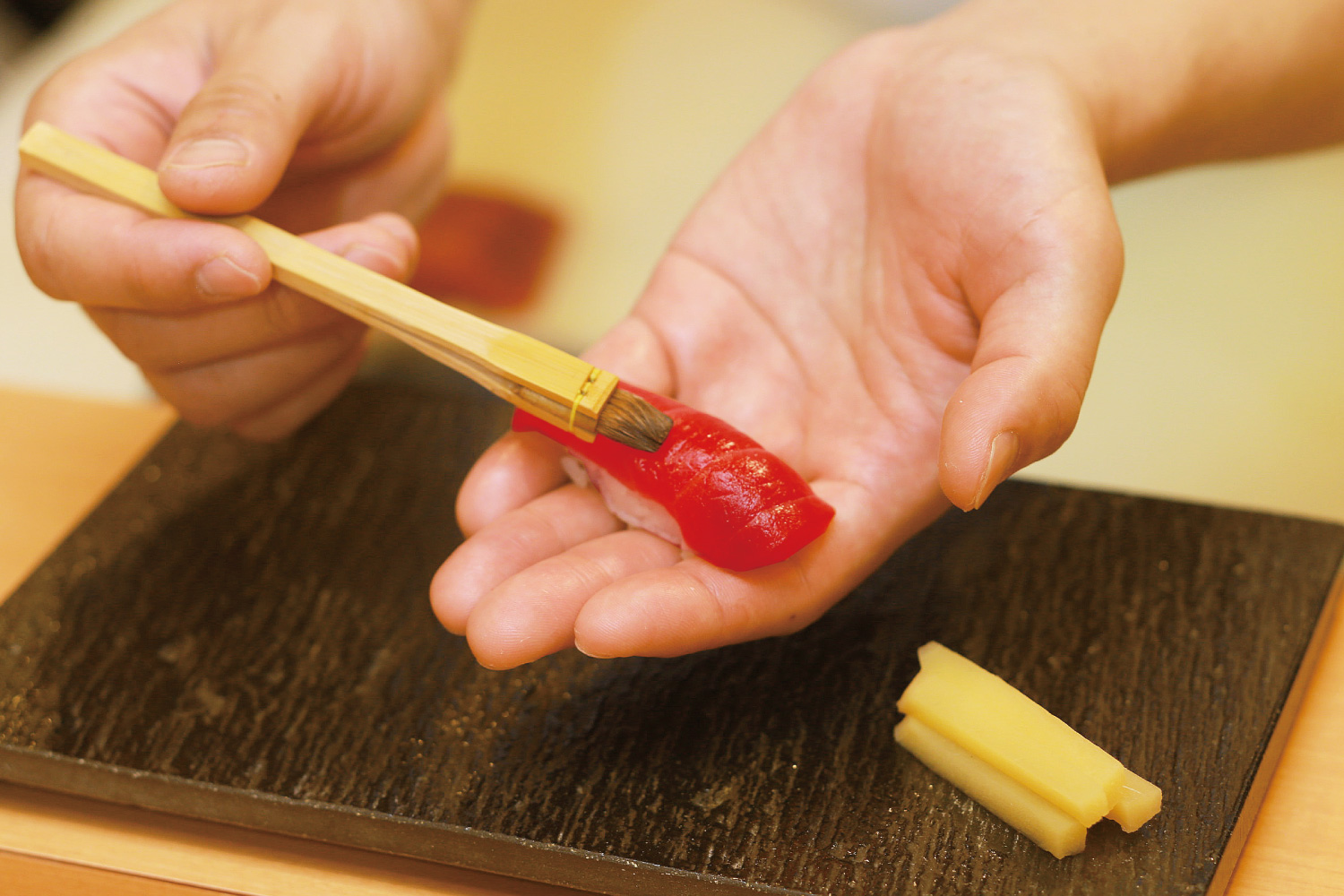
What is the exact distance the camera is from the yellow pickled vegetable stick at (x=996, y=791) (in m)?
0.98

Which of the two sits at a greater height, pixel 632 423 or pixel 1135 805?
pixel 632 423

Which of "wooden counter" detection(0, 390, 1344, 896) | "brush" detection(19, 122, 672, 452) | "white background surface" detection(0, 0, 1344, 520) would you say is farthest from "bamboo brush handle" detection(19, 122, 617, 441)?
"white background surface" detection(0, 0, 1344, 520)

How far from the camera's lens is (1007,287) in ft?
3.58

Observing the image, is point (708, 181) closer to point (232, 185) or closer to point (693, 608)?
point (232, 185)

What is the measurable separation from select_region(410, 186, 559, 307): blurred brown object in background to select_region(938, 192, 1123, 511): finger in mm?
1825

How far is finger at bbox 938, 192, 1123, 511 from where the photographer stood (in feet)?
3.02

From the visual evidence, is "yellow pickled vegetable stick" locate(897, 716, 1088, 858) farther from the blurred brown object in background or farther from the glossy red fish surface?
the blurred brown object in background

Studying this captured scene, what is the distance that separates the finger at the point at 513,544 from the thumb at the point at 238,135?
20.6 inches

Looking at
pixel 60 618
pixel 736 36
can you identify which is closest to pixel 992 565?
pixel 60 618

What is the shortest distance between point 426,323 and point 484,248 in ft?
5.62

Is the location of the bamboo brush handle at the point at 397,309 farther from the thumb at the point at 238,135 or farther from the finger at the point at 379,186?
the finger at the point at 379,186

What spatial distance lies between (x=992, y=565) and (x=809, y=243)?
1.74 feet

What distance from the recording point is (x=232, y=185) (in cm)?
125

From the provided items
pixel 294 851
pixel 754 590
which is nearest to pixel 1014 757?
pixel 754 590
